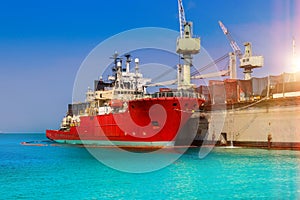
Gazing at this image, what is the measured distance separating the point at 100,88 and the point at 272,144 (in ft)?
98.7

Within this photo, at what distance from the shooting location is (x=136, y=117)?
40844 mm

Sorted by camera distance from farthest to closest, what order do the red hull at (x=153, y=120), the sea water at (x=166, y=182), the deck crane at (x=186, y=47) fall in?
the deck crane at (x=186, y=47) → the red hull at (x=153, y=120) → the sea water at (x=166, y=182)

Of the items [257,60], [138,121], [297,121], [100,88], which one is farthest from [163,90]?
[257,60]

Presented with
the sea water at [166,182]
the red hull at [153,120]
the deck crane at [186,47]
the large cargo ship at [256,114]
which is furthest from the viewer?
the deck crane at [186,47]

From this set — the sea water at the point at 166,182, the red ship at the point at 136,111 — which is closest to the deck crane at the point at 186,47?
the red ship at the point at 136,111

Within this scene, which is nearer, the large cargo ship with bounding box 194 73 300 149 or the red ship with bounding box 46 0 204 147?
the large cargo ship with bounding box 194 73 300 149

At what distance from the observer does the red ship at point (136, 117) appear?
39938mm

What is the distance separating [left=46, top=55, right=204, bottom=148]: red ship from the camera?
39938 millimetres

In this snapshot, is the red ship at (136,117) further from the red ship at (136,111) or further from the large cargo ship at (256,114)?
the large cargo ship at (256,114)

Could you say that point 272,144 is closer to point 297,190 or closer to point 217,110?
point 217,110

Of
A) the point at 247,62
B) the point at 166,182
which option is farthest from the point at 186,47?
the point at 166,182

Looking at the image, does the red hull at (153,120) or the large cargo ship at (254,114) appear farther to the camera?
the red hull at (153,120)

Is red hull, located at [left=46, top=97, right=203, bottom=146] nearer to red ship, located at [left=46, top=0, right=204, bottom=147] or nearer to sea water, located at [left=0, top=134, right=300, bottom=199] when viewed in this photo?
red ship, located at [left=46, top=0, right=204, bottom=147]

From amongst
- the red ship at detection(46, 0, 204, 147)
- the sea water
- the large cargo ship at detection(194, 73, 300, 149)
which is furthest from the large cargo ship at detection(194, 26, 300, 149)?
the sea water
